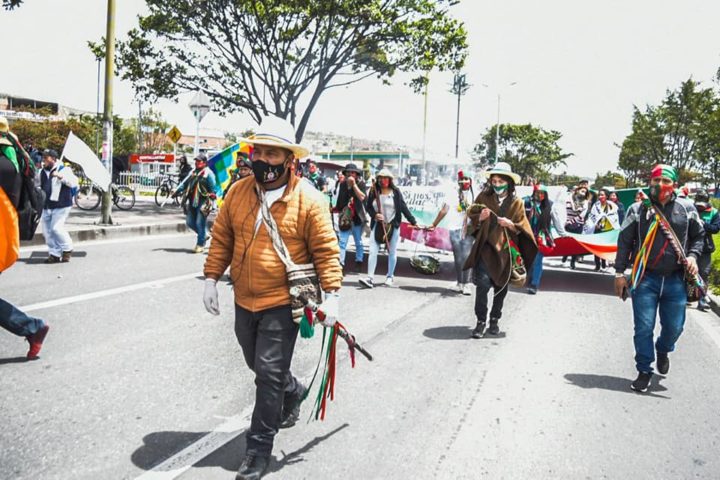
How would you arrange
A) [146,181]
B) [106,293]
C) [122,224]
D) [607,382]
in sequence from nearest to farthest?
1. [607,382]
2. [106,293]
3. [122,224]
4. [146,181]

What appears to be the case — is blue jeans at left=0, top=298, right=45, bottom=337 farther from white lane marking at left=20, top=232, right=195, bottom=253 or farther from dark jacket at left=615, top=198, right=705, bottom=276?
white lane marking at left=20, top=232, right=195, bottom=253

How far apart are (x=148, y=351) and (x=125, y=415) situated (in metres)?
1.45

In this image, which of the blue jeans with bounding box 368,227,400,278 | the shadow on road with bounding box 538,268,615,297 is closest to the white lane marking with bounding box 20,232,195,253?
the blue jeans with bounding box 368,227,400,278

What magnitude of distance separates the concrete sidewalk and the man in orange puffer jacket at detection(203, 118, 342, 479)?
9559mm

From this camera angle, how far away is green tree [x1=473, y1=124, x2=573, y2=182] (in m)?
83.2

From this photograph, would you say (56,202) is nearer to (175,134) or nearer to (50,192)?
(50,192)

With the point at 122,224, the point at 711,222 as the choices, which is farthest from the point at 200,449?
the point at 122,224

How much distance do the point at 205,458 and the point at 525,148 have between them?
85.0 meters

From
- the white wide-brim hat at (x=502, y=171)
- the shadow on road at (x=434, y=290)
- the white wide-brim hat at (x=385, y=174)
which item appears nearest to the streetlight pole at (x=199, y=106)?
the white wide-brim hat at (x=385, y=174)

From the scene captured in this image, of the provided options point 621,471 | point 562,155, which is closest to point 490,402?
point 621,471

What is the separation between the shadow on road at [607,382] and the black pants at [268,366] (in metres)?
2.82

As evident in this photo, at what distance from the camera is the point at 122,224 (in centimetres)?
1492

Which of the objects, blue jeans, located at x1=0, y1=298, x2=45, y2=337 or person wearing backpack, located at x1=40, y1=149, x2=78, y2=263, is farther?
person wearing backpack, located at x1=40, y1=149, x2=78, y2=263

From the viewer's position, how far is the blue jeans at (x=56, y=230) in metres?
9.45
